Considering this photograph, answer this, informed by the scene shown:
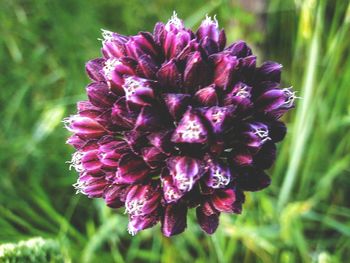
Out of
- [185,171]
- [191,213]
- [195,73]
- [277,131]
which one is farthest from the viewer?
[191,213]

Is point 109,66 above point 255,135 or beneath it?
above

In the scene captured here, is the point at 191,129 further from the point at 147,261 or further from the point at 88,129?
the point at 147,261

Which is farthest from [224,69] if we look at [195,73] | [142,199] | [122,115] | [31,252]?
[31,252]

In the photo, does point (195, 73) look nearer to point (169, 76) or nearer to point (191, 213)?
point (169, 76)

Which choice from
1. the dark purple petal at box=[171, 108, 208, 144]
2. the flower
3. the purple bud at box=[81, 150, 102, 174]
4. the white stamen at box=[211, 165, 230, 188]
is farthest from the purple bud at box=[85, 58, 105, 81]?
the white stamen at box=[211, 165, 230, 188]

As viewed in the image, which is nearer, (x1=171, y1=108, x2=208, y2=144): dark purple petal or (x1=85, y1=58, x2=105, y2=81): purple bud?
(x1=171, y1=108, x2=208, y2=144): dark purple petal

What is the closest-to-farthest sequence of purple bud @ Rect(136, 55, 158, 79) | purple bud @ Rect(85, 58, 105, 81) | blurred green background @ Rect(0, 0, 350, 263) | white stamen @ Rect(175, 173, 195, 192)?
white stamen @ Rect(175, 173, 195, 192), purple bud @ Rect(136, 55, 158, 79), purple bud @ Rect(85, 58, 105, 81), blurred green background @ Rect(0, 0, 350, 263)

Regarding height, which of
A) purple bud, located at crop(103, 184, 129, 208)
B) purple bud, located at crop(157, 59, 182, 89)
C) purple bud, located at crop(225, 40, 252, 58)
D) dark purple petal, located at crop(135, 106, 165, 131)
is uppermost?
purple bud, located at crop(225, 40, 252, 58)

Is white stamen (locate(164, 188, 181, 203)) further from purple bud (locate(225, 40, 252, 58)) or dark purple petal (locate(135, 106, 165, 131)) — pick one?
purple bud (locate(225, 40, 252, 58))
